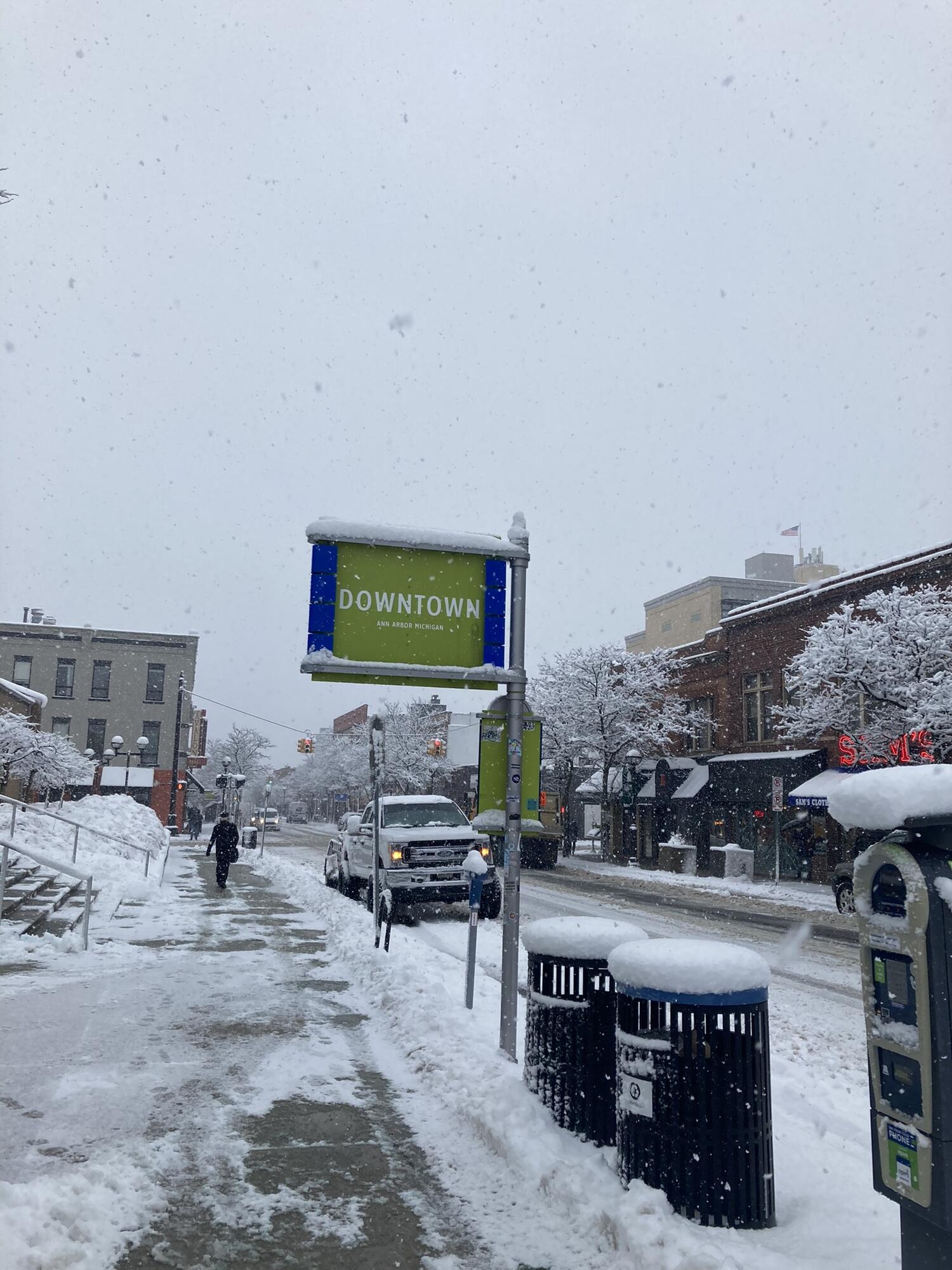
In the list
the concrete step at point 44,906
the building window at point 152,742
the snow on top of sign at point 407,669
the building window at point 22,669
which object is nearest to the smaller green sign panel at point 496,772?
the snow on top of sign at point 407,669

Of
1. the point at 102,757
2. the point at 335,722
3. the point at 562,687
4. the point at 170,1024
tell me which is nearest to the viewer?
the point at 170,1024

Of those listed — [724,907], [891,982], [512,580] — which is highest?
[512,580]

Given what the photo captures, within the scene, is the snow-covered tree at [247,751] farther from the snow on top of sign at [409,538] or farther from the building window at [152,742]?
the snow on top of sign at [409,538]

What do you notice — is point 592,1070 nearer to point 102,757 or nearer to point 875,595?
point 875,595

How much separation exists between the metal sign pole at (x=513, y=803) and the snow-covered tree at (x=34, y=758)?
23.5 meters

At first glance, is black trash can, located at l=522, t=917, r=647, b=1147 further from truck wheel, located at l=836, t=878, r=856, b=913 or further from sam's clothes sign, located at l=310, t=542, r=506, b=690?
truck wheel, located at l=836, t=878, r=856, b=913

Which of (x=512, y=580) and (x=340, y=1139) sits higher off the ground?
(x=512, y=580)

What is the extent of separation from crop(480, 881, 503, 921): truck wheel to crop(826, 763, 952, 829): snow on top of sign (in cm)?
1236

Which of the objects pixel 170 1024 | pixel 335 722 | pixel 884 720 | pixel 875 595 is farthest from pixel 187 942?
pixel 335 722

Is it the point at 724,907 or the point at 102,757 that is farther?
the point at 102,757

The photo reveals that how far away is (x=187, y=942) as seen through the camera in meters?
11.6

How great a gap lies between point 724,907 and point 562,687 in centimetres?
2001

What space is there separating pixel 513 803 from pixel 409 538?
1.95 metres

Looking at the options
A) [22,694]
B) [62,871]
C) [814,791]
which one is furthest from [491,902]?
[22,694]
